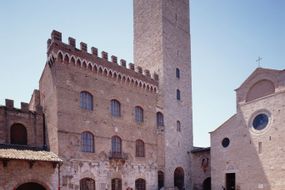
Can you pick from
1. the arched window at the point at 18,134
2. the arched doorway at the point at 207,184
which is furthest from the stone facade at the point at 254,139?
the arched window at the point at 18,134

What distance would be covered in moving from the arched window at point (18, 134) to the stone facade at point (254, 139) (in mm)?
15898

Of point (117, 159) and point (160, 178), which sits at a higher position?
point (117, 159)

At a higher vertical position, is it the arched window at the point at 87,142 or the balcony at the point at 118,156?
the arched window at the point at 87,142

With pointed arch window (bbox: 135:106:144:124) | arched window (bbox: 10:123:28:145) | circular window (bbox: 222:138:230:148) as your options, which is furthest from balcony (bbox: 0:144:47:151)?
circular window (bbox: 222:138:230:148)

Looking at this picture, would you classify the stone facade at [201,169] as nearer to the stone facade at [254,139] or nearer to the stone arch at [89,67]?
the stone facade at [254,139]

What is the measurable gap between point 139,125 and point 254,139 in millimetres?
9435

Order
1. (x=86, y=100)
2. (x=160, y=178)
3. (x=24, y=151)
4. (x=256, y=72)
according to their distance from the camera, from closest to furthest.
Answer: (x=24, y=151) < (x=86, y=100) < (x=256, y=72) < (x=160, y=178)

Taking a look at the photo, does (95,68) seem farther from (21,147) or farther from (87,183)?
(87,183)

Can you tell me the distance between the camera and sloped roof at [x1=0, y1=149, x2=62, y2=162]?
1499 cm

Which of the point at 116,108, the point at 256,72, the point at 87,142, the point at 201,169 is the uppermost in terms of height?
the point at 256,72

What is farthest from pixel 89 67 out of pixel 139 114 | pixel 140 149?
pixel 140 149

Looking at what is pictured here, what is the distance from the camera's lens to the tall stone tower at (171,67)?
25312 millimetres

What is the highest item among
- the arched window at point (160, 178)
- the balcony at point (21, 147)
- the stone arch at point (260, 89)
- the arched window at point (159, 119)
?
the stone arch at point (260, 89)

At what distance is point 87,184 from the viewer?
734 inches
